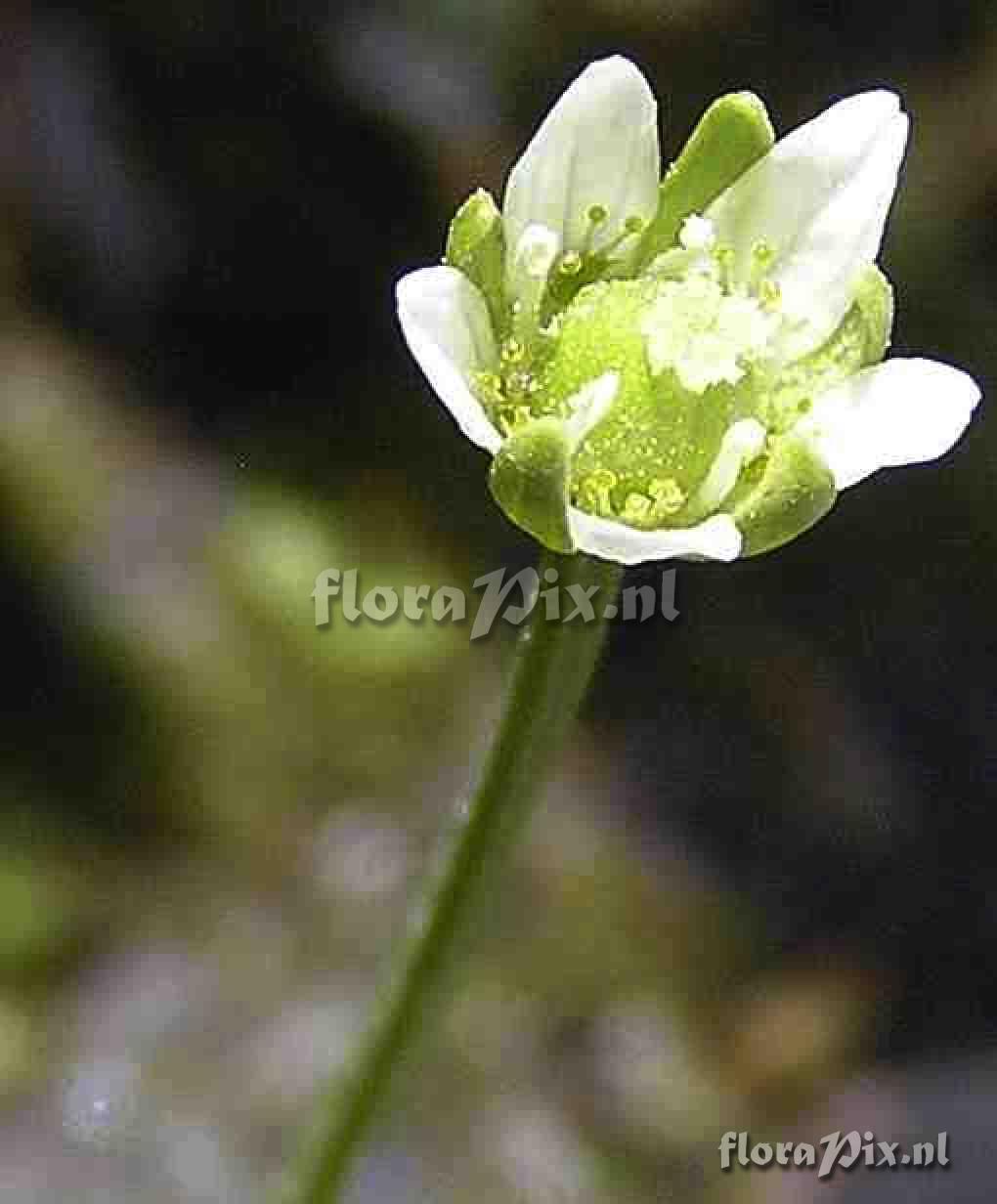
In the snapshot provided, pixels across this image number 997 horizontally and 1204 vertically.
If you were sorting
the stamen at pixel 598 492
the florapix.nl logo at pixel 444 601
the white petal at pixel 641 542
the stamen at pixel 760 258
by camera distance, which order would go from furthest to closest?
the florapix.nl logo at pixel 444 601 < the stamen at pixel 760 258 < the stamen at pixel 598 492 < the white petal at pixel 641 542

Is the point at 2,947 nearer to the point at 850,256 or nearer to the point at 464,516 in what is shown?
the point at 464,516

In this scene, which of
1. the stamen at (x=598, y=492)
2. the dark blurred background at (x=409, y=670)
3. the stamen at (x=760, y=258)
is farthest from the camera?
the dark blurred background at (x=409, y=670)

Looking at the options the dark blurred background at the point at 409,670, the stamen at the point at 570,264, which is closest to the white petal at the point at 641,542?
the stamen at the point at 570,264

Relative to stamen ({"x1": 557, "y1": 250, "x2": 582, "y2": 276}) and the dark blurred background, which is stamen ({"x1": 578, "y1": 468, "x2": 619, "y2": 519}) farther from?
the dark blurred background

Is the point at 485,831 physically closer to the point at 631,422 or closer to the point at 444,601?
the point at 631,422

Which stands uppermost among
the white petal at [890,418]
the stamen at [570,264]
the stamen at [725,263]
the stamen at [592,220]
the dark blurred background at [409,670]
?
the dark blurred background at [409,670]

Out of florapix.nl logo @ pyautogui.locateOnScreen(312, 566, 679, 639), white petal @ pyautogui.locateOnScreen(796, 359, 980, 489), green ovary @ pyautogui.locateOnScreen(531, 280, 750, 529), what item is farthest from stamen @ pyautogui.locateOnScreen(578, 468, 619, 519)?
florapix.nl logo @ pyautogui.locateOnScreen(312, 566, 679, 639)

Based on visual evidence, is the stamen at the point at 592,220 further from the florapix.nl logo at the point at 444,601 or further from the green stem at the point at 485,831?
the florapix.nl logo at the point at 444,601

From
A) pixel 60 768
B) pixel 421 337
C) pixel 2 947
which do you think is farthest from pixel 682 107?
pixel 421 337
